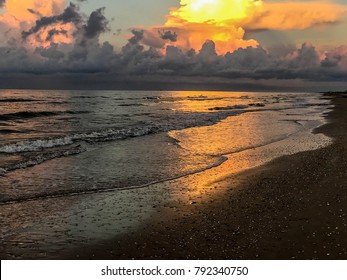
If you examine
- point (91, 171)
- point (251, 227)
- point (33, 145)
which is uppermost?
point (251, 227)

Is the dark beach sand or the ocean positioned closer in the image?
the dark beach sand

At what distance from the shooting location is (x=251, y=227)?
8102 mm

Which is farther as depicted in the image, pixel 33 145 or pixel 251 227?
pixel 33 145

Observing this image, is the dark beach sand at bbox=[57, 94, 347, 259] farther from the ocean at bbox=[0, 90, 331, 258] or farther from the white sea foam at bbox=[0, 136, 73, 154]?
the white sea foam at bbox=[0, 136, 73, 154]

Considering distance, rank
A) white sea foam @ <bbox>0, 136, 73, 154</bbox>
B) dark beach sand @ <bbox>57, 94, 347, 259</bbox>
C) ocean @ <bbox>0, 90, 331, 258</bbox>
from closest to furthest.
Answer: dark beach sand @ <bbox>57, 94, 347, 259</bbox>, ocean @ <bbox>0, 90, 331, 258</bbox>, white sea foam @ <bbox>0, 136, 73, 154</bbox>

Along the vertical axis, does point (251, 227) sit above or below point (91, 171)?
above

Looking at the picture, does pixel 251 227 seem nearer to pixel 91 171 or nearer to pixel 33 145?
pixel 91 171

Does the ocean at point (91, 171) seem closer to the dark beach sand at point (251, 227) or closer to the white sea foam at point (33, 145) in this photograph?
the white sea foam at point (33, 145)

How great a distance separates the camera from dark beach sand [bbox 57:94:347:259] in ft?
22.6

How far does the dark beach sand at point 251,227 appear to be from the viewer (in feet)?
22.6

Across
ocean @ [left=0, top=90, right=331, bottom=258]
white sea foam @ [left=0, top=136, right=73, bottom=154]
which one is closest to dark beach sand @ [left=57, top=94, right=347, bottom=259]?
ocean @ [left=0, top=90, right=331, bottom=258]

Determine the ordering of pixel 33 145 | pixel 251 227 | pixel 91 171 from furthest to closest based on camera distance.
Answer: pixel 33 145 < pixel 91 171 < pixel 251 227

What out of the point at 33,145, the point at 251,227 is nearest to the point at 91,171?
the point at 251,227
